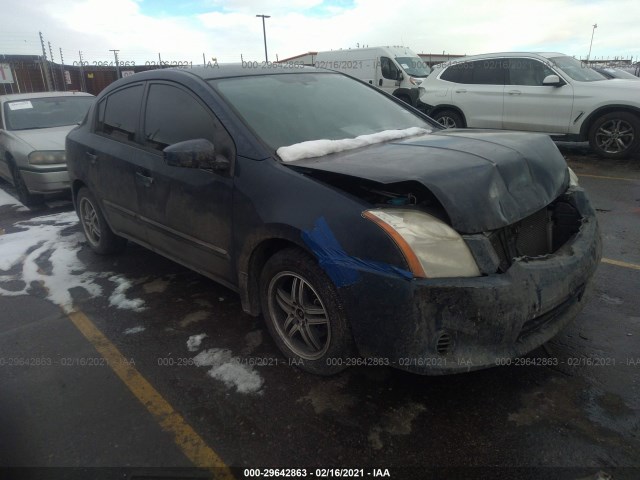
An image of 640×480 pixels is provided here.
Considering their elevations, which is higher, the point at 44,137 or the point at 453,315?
the point at 44,137

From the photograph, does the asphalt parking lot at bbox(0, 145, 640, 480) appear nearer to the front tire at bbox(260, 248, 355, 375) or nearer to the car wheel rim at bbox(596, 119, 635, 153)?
the front tire at bbox(260, 248, 355, 375)

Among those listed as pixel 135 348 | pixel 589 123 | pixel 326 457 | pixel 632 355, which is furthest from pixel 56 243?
pixel 589 123

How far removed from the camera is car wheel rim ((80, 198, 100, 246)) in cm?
469

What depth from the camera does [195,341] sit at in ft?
10.2

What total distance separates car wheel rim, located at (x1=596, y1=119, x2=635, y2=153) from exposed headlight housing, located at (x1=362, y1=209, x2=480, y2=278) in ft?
24.1

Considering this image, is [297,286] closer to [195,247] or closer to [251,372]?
[251,372]

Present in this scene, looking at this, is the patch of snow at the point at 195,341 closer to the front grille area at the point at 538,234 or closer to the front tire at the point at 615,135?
the front grille area at the point at 538,234

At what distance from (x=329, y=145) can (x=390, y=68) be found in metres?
13.1

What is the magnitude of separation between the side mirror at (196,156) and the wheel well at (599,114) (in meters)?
7.49

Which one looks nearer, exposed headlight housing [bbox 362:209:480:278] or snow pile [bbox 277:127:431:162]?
exposed headlight housing [bbox 362:209:480:278]

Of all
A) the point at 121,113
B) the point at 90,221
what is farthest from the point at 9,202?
the point at 121,113

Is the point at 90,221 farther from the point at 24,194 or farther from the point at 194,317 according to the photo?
the point at 24,194

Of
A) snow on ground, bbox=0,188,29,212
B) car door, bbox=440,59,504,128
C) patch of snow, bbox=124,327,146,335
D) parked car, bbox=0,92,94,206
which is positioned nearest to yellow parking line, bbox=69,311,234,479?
patch of snow, bbox=124,327,146,335

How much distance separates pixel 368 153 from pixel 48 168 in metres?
5.61
